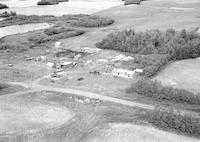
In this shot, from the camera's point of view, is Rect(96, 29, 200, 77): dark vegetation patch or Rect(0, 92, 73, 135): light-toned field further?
Rect(96, 29, 200, 77): dark vegetation patch

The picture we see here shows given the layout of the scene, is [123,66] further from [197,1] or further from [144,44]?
[197,1]

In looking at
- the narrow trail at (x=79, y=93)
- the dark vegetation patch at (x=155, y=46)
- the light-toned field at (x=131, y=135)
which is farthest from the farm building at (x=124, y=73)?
the light-toned field at (x=131, y=135)

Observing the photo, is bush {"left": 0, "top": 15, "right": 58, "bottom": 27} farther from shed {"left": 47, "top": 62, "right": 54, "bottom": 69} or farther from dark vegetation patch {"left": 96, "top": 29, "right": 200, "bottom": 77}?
shed {"left": 47, "top": 62, "right": 54, "bottom": 69}

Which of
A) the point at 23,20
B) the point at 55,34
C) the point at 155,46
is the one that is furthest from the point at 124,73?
the point at 23,20

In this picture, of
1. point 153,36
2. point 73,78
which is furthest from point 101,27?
point 73,78

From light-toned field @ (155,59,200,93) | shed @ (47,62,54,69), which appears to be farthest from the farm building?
shed @ (47,62,54,69)

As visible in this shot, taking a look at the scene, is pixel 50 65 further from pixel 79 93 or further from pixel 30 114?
pixel 30 114

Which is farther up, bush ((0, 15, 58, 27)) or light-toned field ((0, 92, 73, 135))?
bush ((0, 15, 58, 27))
